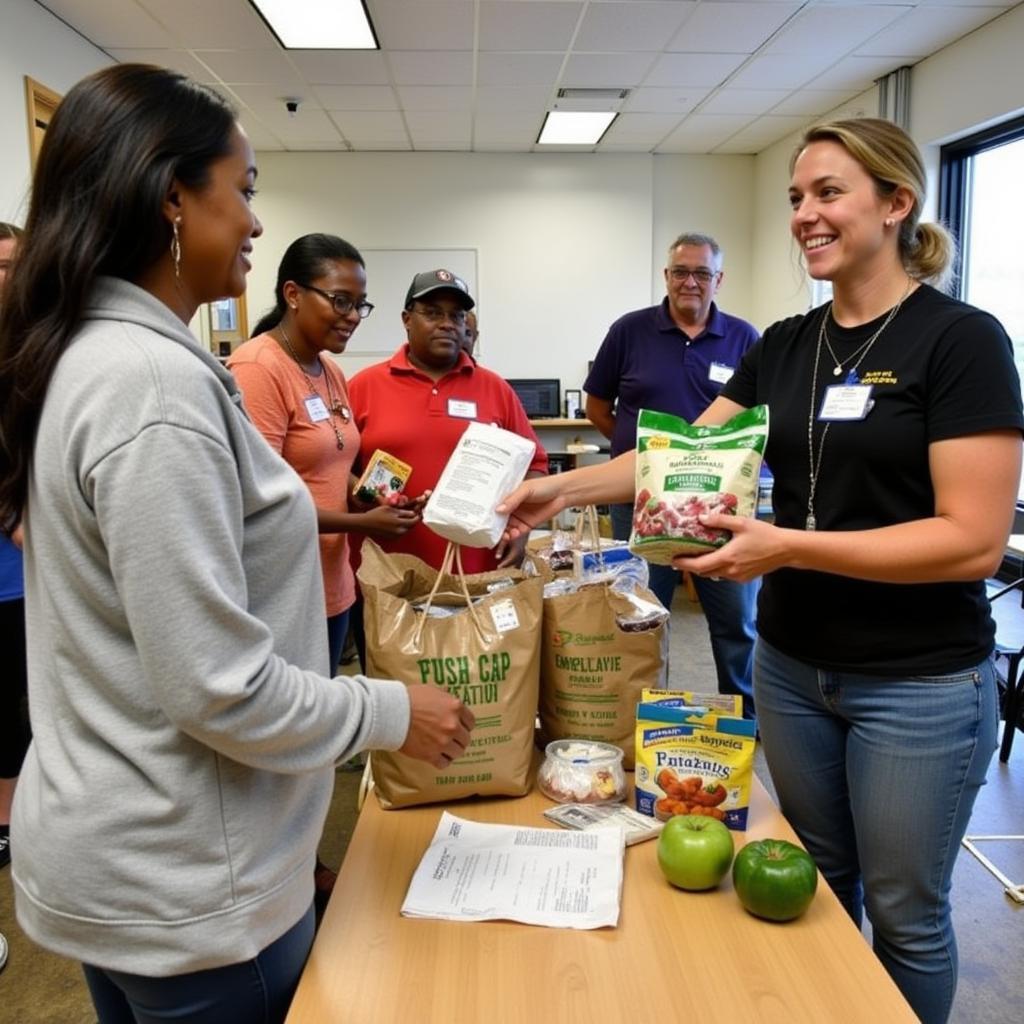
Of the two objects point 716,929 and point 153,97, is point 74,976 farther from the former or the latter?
point 153,97

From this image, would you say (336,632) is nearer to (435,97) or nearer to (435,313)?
(435,313)

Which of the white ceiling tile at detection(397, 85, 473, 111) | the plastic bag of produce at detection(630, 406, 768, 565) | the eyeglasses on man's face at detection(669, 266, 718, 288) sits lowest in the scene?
the plastic bag of produce at detection(630, 406, 768, 565)

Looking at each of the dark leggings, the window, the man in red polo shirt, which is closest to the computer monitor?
the window

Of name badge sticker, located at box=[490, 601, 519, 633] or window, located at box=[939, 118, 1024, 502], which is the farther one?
window, located at box=[939, 118, 1024, 502]

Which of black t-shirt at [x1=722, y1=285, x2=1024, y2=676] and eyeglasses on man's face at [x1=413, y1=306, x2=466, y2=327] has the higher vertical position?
eyeglasses on man's face at [x1=413, y1=306, x2=466, y2=327]

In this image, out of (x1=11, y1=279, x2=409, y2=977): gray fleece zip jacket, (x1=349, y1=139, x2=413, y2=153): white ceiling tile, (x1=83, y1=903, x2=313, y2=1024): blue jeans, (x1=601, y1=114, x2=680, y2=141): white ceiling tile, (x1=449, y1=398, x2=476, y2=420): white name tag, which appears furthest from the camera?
(x1=349, y1=139, x2=413, y2=153): white ceiling tile

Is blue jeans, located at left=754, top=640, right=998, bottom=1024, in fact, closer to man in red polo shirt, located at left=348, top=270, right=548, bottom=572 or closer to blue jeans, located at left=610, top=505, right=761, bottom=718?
man in red polo shirt, located at left=348, top=270, right=548, bottom=572

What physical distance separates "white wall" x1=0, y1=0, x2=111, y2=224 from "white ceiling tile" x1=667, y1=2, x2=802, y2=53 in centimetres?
277

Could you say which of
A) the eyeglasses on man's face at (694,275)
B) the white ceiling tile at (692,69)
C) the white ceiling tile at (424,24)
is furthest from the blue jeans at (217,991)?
the white ceiling tile at (692,69)

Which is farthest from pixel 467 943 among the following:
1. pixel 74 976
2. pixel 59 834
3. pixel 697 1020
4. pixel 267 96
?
pixel 267 96

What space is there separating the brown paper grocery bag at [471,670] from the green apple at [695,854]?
0.90 ft

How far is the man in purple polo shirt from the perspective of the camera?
121 inches

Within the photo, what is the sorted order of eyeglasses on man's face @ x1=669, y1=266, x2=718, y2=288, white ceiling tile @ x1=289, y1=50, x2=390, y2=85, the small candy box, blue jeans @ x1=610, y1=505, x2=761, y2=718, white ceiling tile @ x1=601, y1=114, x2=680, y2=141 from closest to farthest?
the small candy box
blue jeans @ x1=610, y1=505, x2=761, y2=718
eyeglasses on man's face @ x1=669, y1=266, x2=718, y2=288
white ceiling tile @ x1=289, y1=50, x2=390, y2=85
white ceiling tile @ x1=601, y1=114, x2=680, y2=141

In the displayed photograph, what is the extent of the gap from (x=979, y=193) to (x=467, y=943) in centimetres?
512
